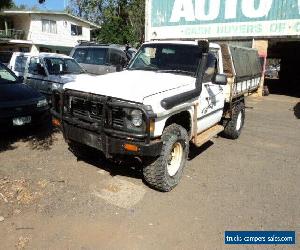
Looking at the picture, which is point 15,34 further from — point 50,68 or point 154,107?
point 154,107

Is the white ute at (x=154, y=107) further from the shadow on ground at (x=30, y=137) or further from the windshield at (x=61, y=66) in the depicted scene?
the windshield at (x=61, y=66)

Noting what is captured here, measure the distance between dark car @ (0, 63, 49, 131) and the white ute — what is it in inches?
66.2

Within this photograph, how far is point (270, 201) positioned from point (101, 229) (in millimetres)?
2655

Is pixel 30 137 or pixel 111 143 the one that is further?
pixel 30 137

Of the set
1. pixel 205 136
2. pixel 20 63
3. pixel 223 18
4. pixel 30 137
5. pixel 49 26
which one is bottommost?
pixel 30 137

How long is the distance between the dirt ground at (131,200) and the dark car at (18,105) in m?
0.46

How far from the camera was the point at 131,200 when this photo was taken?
4945mm

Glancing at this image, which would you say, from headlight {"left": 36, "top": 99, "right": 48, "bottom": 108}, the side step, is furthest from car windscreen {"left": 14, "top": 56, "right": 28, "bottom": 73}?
the side step

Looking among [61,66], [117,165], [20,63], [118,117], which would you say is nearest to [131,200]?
[118,117]

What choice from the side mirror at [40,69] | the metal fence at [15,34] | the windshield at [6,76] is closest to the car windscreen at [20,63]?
the side mirror at [40,69]

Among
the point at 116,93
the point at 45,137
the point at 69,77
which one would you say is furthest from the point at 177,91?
the point at 69,77

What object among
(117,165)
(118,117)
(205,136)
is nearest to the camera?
(118,117)

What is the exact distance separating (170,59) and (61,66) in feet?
18.3

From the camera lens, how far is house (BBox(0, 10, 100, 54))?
37.2 metres
